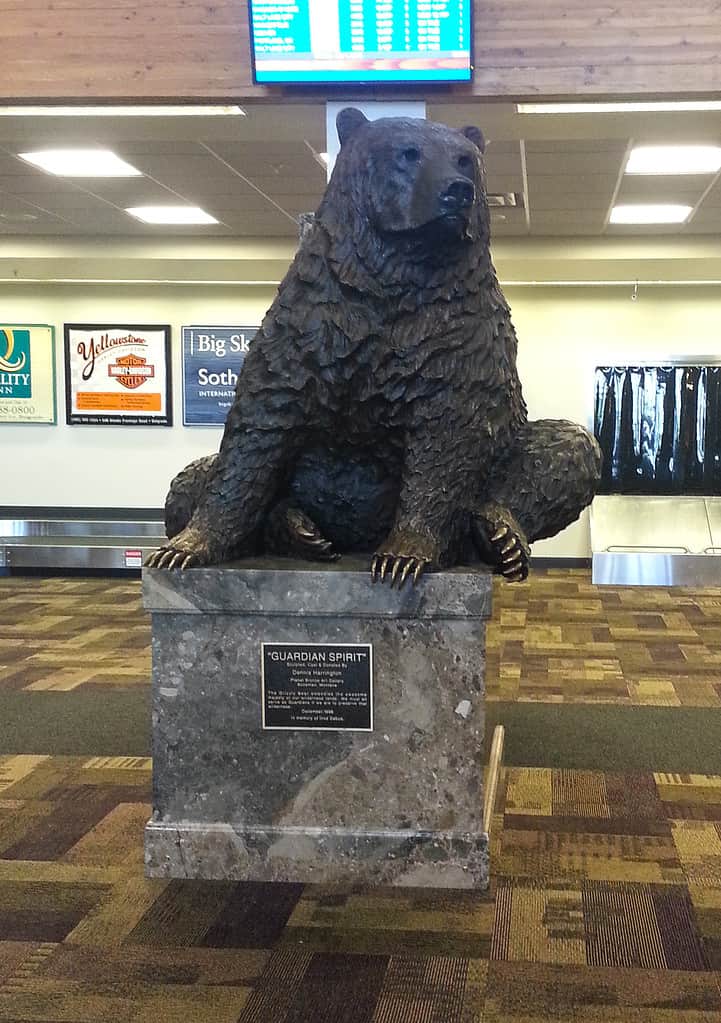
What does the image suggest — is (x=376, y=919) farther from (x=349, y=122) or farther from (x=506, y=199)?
(x=506, y=199)

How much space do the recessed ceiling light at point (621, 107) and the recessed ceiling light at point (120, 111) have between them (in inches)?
55.3

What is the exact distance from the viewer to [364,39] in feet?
13.2

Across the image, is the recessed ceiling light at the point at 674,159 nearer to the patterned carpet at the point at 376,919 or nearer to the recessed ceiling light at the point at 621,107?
the recessed ceiling light at the point at 621,107

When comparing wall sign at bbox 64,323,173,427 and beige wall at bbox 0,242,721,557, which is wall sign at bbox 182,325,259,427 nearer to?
beige wall at bbox 0,242,721,557

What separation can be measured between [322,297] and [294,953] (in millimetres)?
1356

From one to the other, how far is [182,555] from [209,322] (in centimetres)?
727

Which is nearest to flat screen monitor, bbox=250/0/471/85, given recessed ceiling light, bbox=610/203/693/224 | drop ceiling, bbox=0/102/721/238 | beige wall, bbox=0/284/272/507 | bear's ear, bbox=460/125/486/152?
drop ceiling, bbox=0/102/721/238

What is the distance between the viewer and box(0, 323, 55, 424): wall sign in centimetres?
916

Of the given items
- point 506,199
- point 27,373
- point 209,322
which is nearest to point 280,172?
point 506,199

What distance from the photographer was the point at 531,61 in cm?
420

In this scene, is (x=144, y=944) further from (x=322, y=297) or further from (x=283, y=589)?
(x=322, y=297)

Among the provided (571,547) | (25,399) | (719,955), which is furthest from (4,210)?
(719,955)

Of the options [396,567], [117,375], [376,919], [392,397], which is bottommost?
[376,919]

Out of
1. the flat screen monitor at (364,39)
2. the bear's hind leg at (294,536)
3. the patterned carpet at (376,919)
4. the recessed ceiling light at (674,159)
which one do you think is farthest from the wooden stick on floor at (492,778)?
the recessed ceiling light at (674,159)
